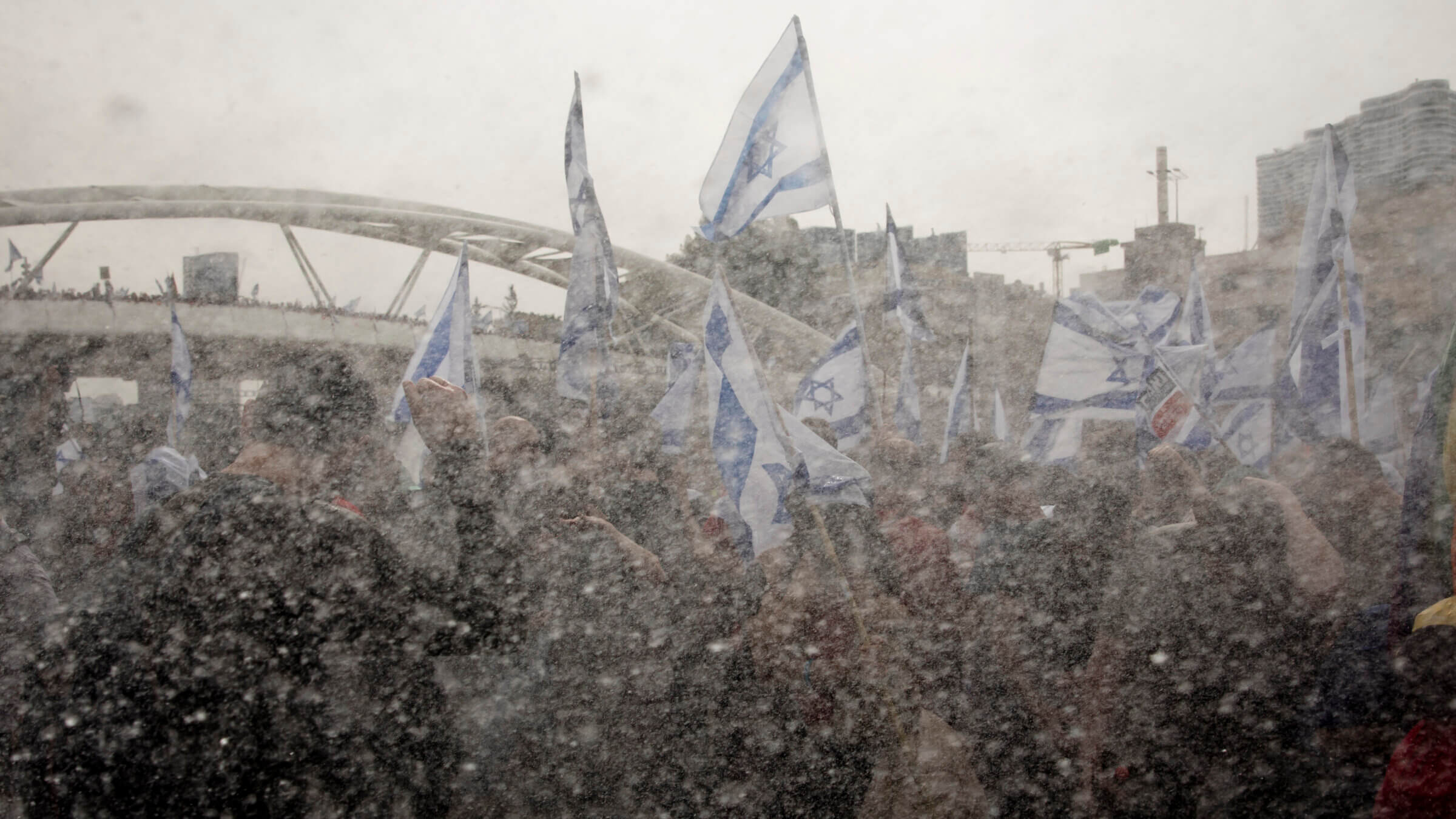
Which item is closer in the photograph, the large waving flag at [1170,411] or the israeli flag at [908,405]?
the large waving flag at [1170,411]

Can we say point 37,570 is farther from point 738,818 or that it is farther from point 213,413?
point 213,413

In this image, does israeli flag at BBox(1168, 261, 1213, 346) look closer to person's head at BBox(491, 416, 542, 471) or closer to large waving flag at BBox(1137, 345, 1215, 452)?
large waving flag at BBox(1137, 345, 1215, 452)

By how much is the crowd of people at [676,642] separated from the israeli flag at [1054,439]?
5.25 feet

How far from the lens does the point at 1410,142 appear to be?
1933 cm

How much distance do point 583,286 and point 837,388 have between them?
2.12 metres

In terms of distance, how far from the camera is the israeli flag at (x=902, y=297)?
6.95m

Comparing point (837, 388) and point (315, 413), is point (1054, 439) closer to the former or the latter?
point (837, 388)

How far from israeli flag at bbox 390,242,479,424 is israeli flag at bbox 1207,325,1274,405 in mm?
5035

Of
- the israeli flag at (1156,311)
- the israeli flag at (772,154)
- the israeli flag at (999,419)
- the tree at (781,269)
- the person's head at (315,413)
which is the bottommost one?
the israeli flag at (999,419)

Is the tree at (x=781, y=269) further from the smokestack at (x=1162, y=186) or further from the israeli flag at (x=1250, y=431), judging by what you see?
the israeli flag at (x=1250, y=431)

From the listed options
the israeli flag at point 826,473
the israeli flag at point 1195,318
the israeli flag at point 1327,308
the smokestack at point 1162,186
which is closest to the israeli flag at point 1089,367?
the israeli flag at point 1327,308

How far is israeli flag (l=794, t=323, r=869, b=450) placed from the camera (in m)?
5.72

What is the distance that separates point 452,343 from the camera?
4.95 metres

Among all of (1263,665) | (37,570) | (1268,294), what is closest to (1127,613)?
(1263,665)
